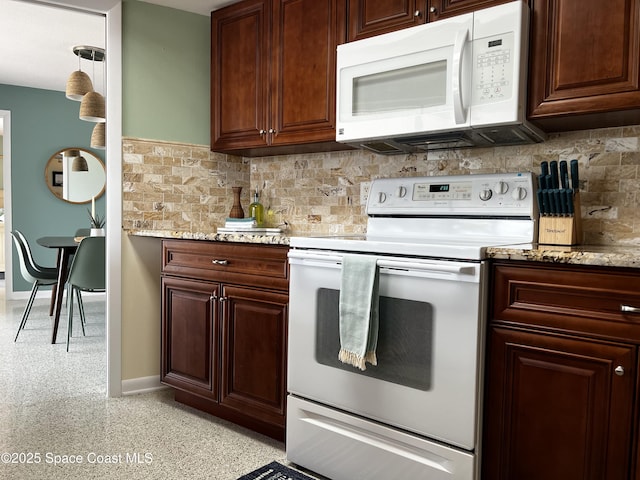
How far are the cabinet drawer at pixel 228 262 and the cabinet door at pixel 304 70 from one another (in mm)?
616

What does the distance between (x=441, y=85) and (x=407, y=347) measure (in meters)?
0.96

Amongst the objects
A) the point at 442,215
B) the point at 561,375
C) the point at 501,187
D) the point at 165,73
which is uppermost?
the point at 165,73

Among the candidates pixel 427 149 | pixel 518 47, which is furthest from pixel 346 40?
pixel 518 47

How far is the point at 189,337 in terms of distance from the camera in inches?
98.7

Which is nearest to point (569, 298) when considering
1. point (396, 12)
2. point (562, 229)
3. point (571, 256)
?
point (571, 256)

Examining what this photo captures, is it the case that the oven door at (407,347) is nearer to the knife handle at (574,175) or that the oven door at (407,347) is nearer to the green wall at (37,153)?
the knife handle at (574,175)

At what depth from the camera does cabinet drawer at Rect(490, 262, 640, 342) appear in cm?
134

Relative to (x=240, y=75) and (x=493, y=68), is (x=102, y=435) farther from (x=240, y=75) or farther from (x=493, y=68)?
(x=493, y=68)

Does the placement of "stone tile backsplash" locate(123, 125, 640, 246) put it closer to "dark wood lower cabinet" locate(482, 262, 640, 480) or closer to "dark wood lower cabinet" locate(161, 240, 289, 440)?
"dark wood lower cabinet" locate(161, 240, 289, 440)

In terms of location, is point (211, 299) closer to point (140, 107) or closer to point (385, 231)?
point (385, 231)

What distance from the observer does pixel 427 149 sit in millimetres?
2342

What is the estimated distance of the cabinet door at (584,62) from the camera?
1618 millimetres

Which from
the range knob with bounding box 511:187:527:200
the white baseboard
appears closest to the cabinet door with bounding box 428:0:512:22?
the range knob with bounding box 511:187:527:200

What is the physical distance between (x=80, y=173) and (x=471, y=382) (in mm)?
5887
